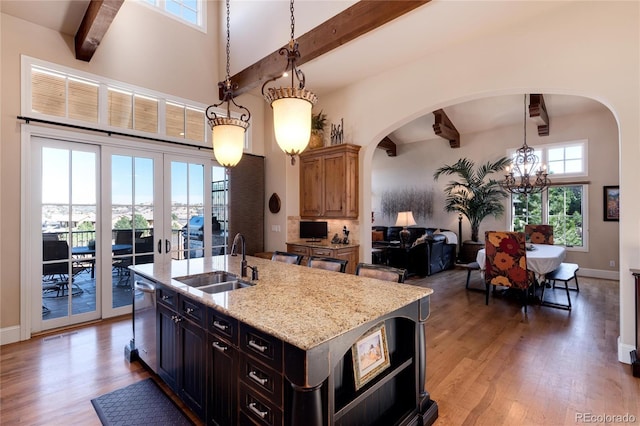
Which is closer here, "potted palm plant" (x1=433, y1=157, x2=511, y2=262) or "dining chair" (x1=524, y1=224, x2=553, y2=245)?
"dining chair" (x1=524, y1=224, x2=553, y2=245)

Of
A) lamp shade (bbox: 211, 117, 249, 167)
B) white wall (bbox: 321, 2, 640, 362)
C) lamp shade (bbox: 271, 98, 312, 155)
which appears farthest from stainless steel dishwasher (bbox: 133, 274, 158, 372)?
white wall (bbox: 321, 2, 640, 362)

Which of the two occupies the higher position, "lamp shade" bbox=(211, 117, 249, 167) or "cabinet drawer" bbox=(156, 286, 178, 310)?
"lamp shade" bbox=(211, 117, 249, 167)

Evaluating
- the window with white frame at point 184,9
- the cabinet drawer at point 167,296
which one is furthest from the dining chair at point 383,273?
the window with white frame at point 184,9

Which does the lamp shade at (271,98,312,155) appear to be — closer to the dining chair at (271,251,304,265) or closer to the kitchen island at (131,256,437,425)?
the kitchen island at (131,256,437,425)

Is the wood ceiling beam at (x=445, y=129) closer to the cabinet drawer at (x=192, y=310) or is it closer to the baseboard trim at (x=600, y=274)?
the baseboard trim at (x=600, y=274)

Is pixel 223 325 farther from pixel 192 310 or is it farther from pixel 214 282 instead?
pixel 214 282

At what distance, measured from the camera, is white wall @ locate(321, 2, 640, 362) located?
278cm

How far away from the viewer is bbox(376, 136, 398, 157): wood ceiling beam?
8808 millimetres

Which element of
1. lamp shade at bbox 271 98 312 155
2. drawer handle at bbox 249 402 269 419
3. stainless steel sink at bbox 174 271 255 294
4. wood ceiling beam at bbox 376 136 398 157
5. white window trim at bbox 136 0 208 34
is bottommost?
drawer handle at bbox 249 402 269 419

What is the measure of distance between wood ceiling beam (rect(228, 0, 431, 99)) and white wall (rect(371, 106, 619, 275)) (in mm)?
5687

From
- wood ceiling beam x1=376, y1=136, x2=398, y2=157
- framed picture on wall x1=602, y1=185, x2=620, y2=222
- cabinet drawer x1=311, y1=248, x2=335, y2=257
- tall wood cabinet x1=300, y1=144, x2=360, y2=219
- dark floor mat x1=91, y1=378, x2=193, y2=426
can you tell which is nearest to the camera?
dark floor mat x1=91, y1=378, x2=193, y2=426

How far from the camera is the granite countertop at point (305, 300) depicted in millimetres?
1370

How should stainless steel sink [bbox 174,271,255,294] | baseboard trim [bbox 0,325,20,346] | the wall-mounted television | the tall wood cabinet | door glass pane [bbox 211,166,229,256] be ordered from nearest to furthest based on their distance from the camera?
stainless steel sink [bbox 174,271,255,294] < baseboard trim [bbox 0,325,20,346] < the tall wood cabinet < door glass pane [bbox 211,166,229,256] < the wall-mounted television

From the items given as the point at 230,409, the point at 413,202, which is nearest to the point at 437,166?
the point at 413,202
